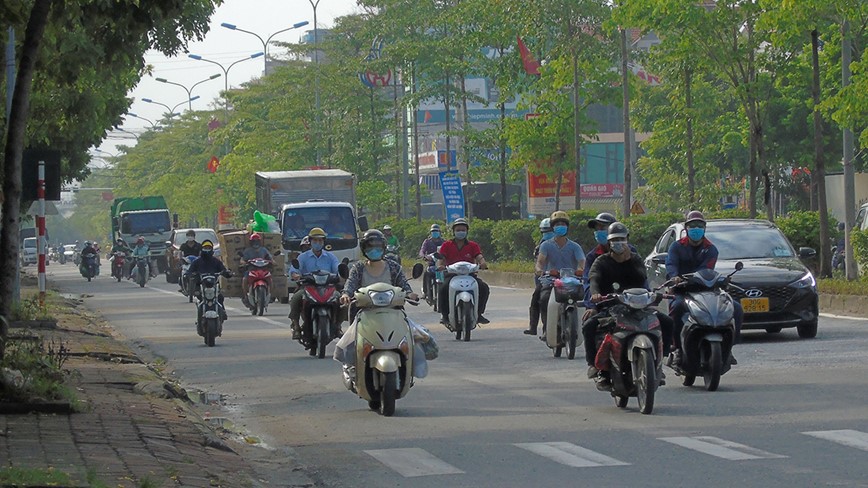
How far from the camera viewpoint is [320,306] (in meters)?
19.5

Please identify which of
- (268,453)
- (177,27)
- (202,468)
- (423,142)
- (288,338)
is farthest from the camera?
(423,142)

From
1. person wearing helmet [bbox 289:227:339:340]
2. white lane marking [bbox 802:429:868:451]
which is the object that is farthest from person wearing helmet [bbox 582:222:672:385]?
person wearing helmet [bbox 289:227:339:340]

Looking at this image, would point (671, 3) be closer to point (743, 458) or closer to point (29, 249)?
point (743, 458)

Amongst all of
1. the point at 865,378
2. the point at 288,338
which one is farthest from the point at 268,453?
the point at 288,338

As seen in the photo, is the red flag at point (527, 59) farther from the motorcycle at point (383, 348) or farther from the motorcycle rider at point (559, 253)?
the motorcycle at point (383, 348)

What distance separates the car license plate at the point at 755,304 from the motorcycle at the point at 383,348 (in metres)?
7.23

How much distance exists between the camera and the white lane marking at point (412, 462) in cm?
998

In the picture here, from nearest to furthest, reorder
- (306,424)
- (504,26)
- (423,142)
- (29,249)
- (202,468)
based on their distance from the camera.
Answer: (202,468)
(306,424)
(504,26)
(29,249)
(423,142)

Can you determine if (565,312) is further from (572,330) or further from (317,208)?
(317,208)

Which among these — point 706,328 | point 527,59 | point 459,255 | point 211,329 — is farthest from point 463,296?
point 527,59

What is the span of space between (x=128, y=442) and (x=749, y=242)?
39.3 ft

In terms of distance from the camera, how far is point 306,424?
13.0 meters

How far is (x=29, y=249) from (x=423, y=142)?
34.7 metres

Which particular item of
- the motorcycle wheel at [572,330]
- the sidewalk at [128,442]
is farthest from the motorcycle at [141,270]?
the sidewalk at [128,442]
